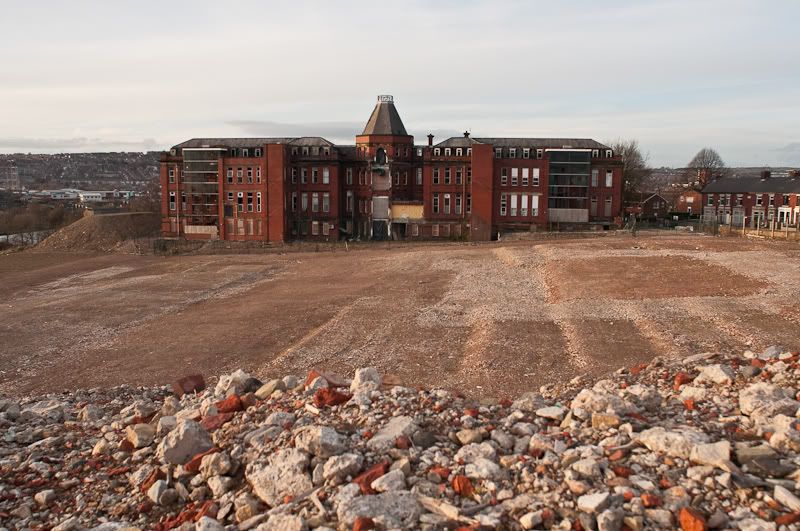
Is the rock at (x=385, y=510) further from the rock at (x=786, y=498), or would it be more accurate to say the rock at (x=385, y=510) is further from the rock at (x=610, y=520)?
the rock at (x=786, y=498)

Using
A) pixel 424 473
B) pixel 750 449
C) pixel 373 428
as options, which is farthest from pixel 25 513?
pixel 750 449

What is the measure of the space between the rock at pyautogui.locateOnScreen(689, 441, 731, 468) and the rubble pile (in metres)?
0.02

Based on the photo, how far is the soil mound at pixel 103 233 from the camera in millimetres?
79750

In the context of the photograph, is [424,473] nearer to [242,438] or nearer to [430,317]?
[242,438]

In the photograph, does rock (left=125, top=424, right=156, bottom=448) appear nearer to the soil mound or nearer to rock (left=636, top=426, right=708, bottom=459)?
rock (left=636, top=426, right=708, bottom=459)

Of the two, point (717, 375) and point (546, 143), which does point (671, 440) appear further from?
point (546, 143)

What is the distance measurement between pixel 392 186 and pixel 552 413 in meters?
65.8

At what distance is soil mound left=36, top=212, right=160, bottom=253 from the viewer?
7975cm

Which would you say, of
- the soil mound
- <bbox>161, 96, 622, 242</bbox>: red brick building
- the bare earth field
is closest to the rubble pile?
the bare earth field

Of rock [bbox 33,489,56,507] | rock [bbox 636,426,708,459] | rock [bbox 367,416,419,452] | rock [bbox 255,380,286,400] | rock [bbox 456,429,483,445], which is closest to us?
rock [bbox 636,426,708,459]

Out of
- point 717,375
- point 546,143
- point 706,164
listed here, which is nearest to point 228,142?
point 546,143

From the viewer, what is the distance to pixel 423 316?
99.5 ft

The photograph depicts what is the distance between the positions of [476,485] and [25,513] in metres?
6.32

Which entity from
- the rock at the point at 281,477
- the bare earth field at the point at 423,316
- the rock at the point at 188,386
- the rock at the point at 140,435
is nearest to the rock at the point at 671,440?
the rock at the point at 281,477
